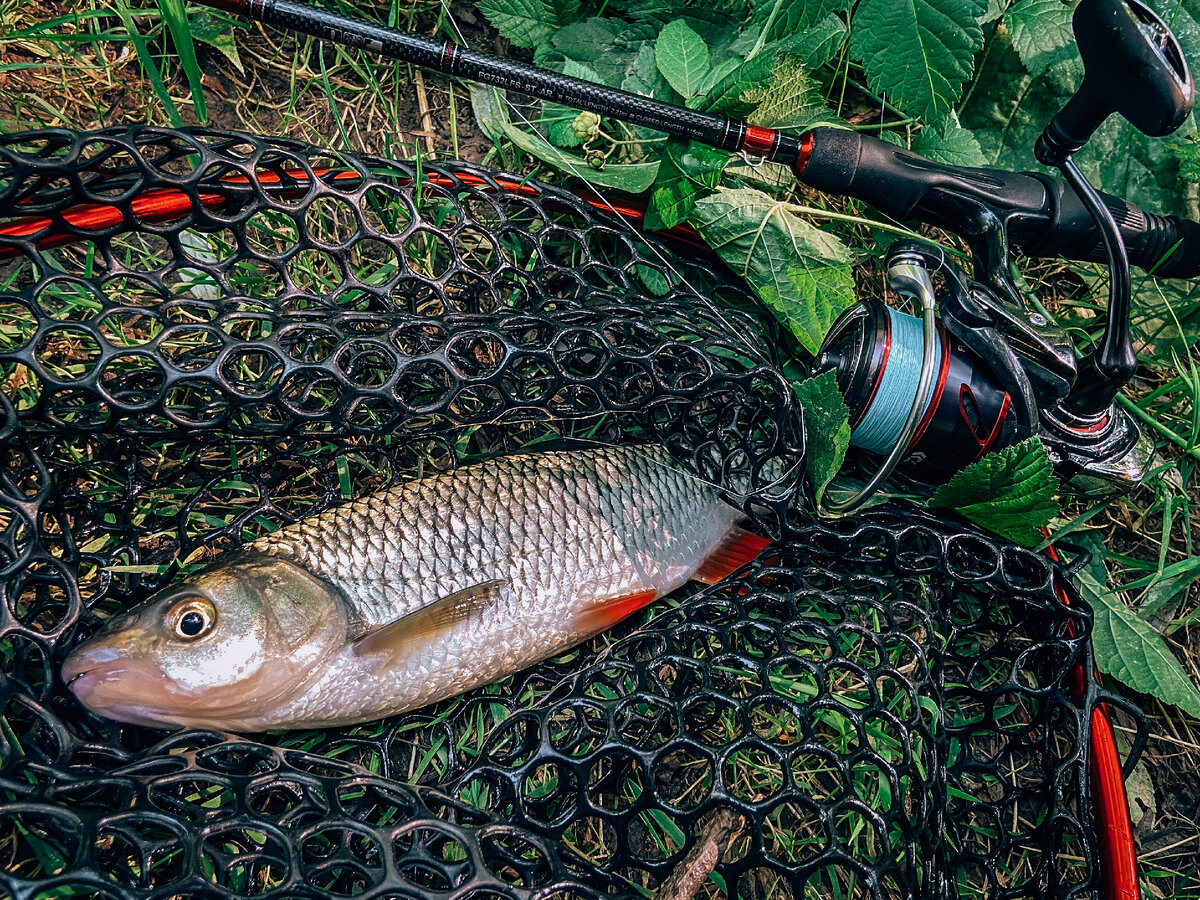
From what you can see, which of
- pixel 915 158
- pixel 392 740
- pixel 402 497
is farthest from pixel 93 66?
pixel 915 158

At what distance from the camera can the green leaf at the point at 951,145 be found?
95.1 inches

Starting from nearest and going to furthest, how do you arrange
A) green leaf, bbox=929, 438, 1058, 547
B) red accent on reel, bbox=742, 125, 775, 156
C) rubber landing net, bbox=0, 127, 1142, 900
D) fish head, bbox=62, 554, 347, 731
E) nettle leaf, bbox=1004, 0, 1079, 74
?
rubber landing net, bbox=0, 127, 1142, 900 → fish head, bbox=62, 554, 347, 731 → green leaf, bbox=929, 438, 1058, 547 → red accent on reel, bbox=742, 125, 775, 156 → nettle leaf, bbox=1004, 0, 1079, 74

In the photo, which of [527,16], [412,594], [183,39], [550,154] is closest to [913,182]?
[550,154]

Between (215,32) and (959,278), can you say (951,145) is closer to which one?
(959,278)

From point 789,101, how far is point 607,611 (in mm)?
1549

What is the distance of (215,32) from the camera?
248 cm

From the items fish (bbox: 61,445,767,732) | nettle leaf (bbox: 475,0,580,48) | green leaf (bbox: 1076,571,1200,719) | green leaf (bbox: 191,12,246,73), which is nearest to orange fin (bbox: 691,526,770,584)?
fish (bbox: 61,445,767,732)

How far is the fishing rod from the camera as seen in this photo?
1897 millimetres

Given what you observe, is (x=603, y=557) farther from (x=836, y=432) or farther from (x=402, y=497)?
(x=836, y=432)

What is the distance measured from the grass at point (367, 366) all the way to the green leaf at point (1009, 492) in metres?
0.53

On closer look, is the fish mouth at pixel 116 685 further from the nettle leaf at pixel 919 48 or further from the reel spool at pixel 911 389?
the nettle leaf at pixel 919 48

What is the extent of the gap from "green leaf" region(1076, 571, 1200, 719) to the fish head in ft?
6.89

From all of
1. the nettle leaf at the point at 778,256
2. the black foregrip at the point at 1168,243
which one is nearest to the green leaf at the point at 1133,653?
the black foregrip at the point at 1168,243

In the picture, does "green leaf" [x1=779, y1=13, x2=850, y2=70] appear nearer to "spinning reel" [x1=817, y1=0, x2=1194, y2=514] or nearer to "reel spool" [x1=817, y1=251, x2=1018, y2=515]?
"spinning reel" [x1=817, y1=0, x2=1194, y2=514]
